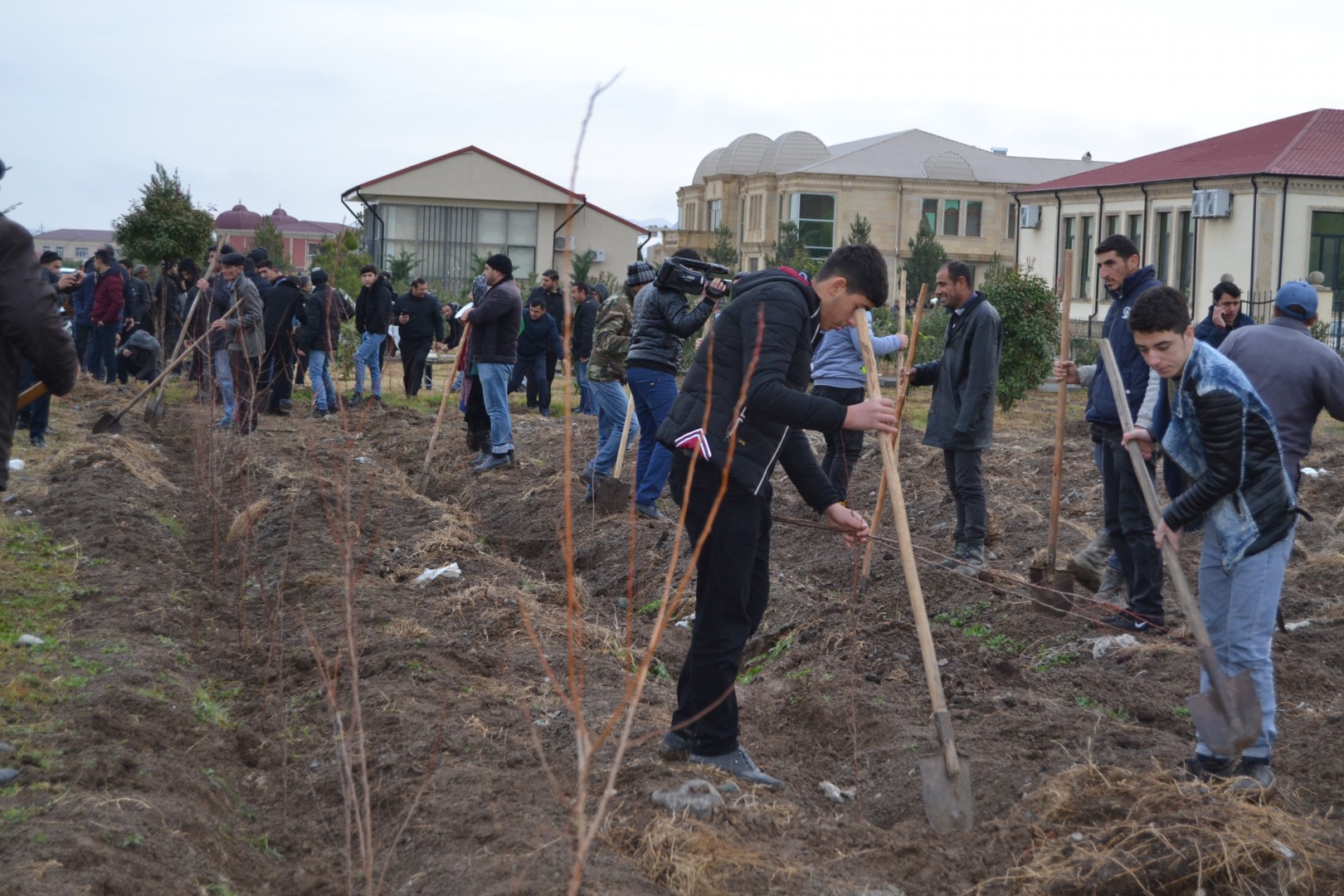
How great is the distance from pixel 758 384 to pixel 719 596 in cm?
75

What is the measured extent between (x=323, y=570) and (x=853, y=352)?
368 centimetres

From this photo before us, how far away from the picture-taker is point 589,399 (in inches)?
686

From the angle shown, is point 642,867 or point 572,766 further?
point 572,766

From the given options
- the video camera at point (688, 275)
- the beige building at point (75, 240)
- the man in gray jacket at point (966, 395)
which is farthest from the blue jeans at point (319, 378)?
the beige building at point (75, 240)

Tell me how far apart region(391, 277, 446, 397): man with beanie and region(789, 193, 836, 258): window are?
35697 millimetres

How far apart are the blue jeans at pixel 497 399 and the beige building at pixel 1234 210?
20701mm

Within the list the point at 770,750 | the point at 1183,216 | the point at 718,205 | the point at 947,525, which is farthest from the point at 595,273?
the point at 770,750

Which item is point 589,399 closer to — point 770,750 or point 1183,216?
point 770,750

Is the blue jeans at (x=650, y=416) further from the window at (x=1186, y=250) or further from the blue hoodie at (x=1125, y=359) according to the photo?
the window at (x=1186, y=250)

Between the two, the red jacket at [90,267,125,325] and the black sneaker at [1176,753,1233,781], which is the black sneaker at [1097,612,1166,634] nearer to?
the black sneaker at [1176,753,1233,781]

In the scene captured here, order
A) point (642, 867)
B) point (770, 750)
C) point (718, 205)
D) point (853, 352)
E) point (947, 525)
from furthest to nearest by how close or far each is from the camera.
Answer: point (718, 205) → point (947, 525) → point (853, 352) → point (770, 750) → point (642, 867)

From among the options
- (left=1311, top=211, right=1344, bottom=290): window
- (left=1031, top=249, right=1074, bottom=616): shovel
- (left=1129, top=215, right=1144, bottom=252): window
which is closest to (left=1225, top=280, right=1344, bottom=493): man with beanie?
(left=1031, top=249, right=1074, bottom=616): shovel

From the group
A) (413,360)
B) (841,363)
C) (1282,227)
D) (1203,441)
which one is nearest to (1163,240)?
(1282,227)

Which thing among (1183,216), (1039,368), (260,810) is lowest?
(260,810)
